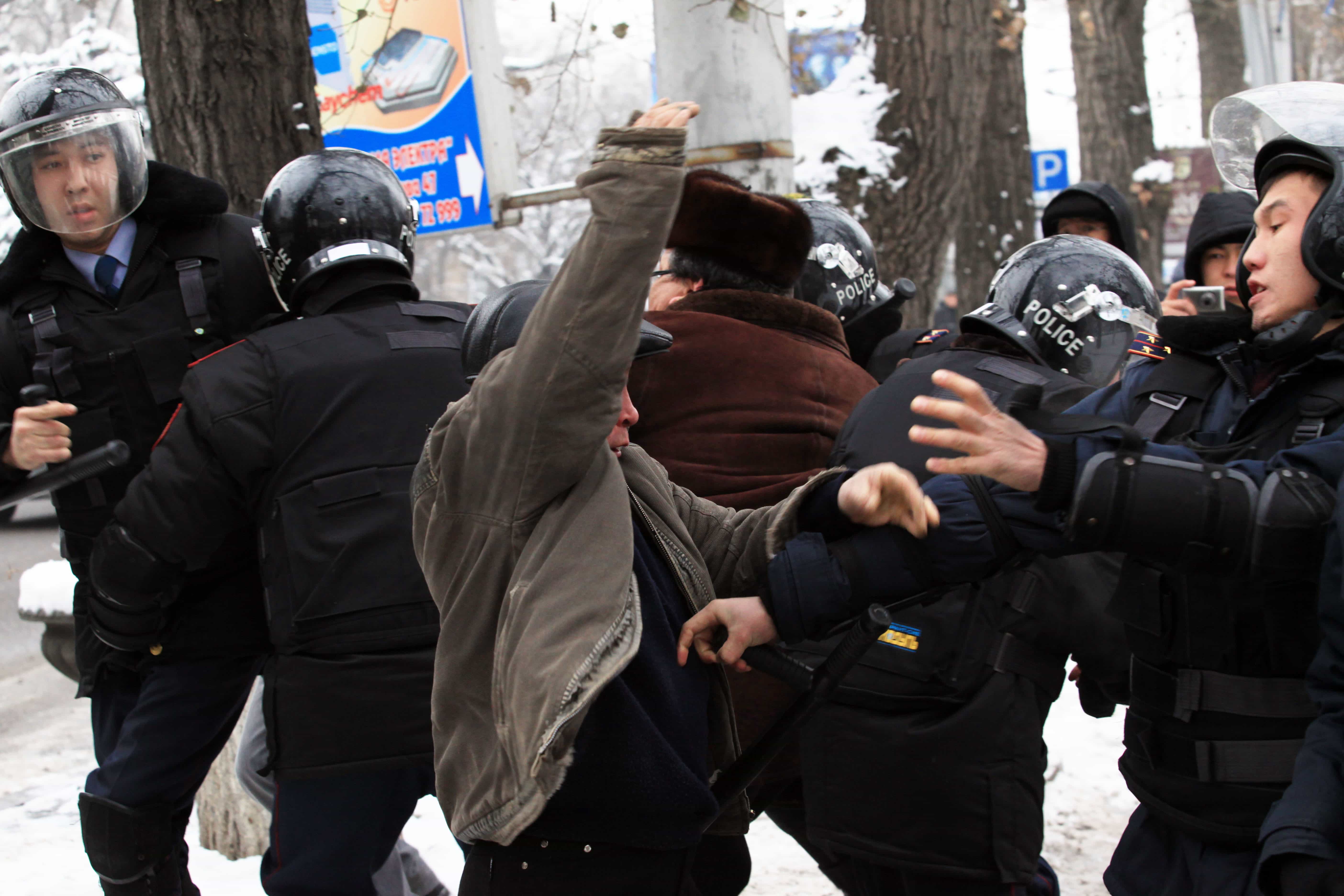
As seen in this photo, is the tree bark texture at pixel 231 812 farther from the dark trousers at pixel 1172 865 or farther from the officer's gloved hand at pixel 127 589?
the dark trousers at pixel 1172 865

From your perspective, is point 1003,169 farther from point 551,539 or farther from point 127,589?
point 551,539

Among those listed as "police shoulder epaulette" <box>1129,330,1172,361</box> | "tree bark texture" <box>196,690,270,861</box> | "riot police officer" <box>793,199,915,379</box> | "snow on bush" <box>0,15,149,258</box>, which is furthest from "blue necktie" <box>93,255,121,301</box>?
"snow on bush" <box>0,15,149,258</box>

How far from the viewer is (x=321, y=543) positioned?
300 centimetres

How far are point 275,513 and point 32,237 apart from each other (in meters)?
1.16

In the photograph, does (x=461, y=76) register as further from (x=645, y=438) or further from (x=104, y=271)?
(x=645, y=438)

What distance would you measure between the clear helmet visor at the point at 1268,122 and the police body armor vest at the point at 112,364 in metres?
2.56

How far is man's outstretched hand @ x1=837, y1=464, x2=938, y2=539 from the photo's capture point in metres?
2.37

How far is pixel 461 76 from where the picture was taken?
285 inches

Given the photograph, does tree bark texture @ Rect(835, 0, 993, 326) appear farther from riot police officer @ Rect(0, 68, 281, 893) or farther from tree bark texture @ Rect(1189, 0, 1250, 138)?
tree bark texture @ Rect(1189, 0, 1250, 138)

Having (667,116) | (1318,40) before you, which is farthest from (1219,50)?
(1318,40)

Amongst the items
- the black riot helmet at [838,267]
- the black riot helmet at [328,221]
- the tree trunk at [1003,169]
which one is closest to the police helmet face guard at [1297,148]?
the black riot helmet at [838,267]

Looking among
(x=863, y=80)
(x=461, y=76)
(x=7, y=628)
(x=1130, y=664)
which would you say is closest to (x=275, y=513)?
(x=1130, y=664)

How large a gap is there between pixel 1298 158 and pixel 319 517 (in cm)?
216

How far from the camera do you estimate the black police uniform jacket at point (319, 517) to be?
299cm
